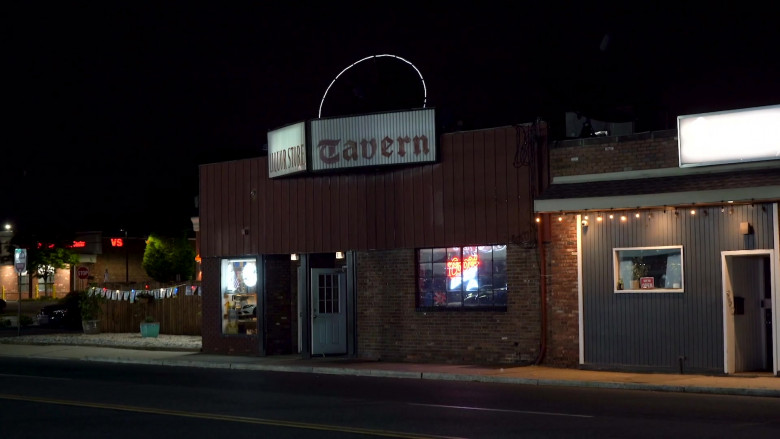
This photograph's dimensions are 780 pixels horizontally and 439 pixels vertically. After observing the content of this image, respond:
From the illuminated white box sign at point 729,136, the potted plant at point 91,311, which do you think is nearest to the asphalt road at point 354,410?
the illuminated white box sign at point 729,136

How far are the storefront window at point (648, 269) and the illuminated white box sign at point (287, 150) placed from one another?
858cm

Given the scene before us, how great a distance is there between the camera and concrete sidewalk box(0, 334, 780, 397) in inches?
693

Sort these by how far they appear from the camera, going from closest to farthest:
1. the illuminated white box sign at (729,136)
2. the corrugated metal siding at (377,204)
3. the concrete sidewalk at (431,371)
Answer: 1. the concrete sidewalk at (431,371)
2. the illuminated white box sign at (729,136)
3. the corrugated metal siding at (377,204)

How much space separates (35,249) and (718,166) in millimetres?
61589

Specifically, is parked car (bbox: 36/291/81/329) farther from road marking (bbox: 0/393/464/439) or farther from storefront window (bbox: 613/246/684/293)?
storefront window (bbox: 613/246/684/293)

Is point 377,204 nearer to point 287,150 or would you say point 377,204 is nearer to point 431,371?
point 287,150

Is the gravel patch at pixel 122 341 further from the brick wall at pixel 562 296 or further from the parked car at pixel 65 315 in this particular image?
the brick wall at pixel 562 296

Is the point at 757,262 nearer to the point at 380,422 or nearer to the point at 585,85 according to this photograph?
the point at 585,85

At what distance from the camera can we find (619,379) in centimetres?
1875

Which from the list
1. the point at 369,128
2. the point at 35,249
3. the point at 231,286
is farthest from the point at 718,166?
the point at 35,249

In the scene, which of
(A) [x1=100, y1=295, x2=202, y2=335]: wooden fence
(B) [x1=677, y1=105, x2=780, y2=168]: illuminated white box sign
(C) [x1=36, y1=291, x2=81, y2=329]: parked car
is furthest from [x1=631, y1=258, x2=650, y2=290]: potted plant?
(C) [x1=36, y1=291, x2=81, y2=329]: parked car

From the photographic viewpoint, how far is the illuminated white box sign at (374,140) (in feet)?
77.2

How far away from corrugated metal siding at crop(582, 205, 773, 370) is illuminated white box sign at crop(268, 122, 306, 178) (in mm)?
7805

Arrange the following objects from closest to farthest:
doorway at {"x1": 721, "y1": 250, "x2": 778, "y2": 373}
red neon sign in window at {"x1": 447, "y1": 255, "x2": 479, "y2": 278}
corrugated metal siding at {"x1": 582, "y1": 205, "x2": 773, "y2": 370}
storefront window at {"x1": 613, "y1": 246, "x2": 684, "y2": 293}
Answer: doorway at {"x1": 721, "y1": 250, "x2": 778, "y2": 373}
corrugated metal siding at {"x1": 582, "y1": 205, "x2": 773, "y2": 370}
storefront window at {"x1": 613, "y1": 246, "x2": 684, "y2": 293}
red neon sign in window at {"x1": 447, "y1": 255, "x2": 479, "y2": 278}
